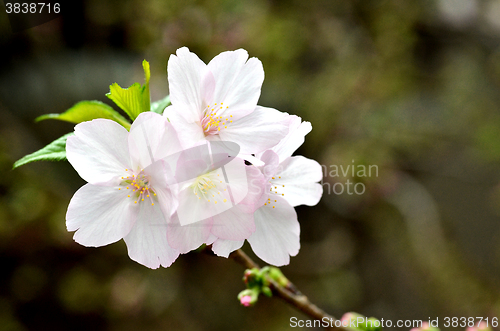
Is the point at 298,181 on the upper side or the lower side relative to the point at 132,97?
lower

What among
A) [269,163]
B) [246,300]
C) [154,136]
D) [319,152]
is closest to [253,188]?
[269,163]

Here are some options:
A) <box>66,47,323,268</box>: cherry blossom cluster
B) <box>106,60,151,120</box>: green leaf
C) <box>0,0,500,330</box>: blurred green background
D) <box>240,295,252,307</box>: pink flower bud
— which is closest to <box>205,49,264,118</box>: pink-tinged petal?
<box>66,47,323,268</box>: cherry blossom cluster

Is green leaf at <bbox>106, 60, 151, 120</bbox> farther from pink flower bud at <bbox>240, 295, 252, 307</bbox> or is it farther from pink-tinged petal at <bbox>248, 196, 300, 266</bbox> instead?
pink flower bud at <bbox>240, 295, 252, 307</bbox>

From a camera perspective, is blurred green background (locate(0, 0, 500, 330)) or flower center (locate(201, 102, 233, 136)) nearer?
flower center (locate(201, 102, 233, 136))

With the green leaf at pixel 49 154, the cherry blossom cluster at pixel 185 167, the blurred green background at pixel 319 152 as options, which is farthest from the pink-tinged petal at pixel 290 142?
the blurred green background at pixel 319 152

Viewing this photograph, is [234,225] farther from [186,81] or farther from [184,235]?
[186,81]

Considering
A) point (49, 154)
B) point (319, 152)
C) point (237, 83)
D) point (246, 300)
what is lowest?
point (319, 152)
